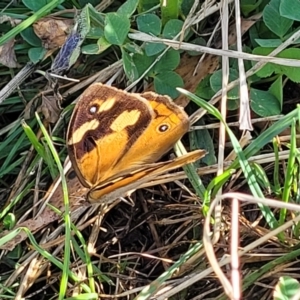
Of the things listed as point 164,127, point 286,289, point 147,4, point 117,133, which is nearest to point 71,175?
point 117,133

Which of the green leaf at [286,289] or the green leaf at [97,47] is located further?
the green leaf at [97,47]

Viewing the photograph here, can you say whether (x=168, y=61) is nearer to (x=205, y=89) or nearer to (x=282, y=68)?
(x=205, y=89)

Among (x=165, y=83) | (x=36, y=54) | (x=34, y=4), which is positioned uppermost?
(x=34, y=4)

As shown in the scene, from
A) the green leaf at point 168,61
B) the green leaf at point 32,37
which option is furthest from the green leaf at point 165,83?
the green leaf at point 32,37

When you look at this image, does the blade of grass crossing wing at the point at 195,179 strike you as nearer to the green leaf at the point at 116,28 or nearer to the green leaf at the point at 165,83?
the green leaf at the point at 165,83

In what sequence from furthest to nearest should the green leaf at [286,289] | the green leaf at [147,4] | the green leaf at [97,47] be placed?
1. the green leaf at [147,4]
2. the green leaf at [97,47]
3. the green leaf at [286,289]

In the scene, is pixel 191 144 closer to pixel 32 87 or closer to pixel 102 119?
pixel 102 119

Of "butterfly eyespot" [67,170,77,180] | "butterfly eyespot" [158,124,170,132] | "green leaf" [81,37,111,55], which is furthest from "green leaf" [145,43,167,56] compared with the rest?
"butterfly eyespot" [67,170,77,180]
